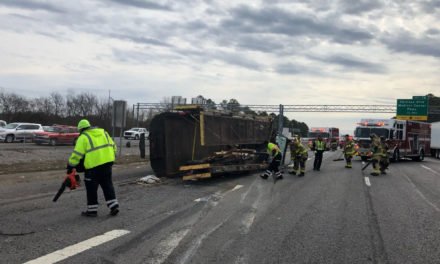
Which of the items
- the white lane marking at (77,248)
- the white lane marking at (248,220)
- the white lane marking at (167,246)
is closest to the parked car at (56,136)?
the white lane marking at (248,220)

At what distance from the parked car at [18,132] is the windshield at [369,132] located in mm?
22055

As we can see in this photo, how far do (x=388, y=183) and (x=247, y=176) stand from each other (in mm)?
4701

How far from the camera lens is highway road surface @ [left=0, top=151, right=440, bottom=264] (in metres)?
5.46

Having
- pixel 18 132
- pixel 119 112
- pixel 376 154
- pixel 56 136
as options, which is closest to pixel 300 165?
pixel 376 154

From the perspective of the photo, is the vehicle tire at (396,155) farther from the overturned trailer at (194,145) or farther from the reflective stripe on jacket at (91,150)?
the reflective stripe on jacket at (91,150)

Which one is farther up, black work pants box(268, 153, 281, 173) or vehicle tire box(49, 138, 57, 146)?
black work pants box(268, 153, 281, 173)

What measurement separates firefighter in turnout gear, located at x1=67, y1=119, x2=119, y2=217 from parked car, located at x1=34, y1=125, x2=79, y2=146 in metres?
23.6

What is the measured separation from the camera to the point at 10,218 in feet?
23.9

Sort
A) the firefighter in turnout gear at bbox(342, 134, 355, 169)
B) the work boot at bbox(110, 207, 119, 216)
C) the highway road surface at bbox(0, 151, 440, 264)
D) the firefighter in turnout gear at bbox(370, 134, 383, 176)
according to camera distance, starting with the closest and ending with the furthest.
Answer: the highway road surface at bbox(0, 151, 440, 264) < the work boot at bbox(110, 207, 119, 216) < the firefighter in turnout gear at bbox(370, 134, 383, 176) < the firefighter in turnout gear at bbox(342, 134, 355, 169)

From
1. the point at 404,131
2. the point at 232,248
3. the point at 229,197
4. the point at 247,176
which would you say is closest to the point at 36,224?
the point at 232,248

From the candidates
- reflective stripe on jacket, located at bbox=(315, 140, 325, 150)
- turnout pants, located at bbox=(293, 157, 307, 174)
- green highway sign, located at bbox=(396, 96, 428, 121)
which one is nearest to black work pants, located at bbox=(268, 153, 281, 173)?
turnout pants, located at bbox=(293, 157, 307, 174)

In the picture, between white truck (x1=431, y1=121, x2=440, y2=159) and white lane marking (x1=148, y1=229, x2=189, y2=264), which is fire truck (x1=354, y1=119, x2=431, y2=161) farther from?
white lane marking (x1=148, y1=229, x2=189, y2=264)

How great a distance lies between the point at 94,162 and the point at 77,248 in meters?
2.29

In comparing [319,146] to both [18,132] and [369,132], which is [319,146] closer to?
[369,132]
